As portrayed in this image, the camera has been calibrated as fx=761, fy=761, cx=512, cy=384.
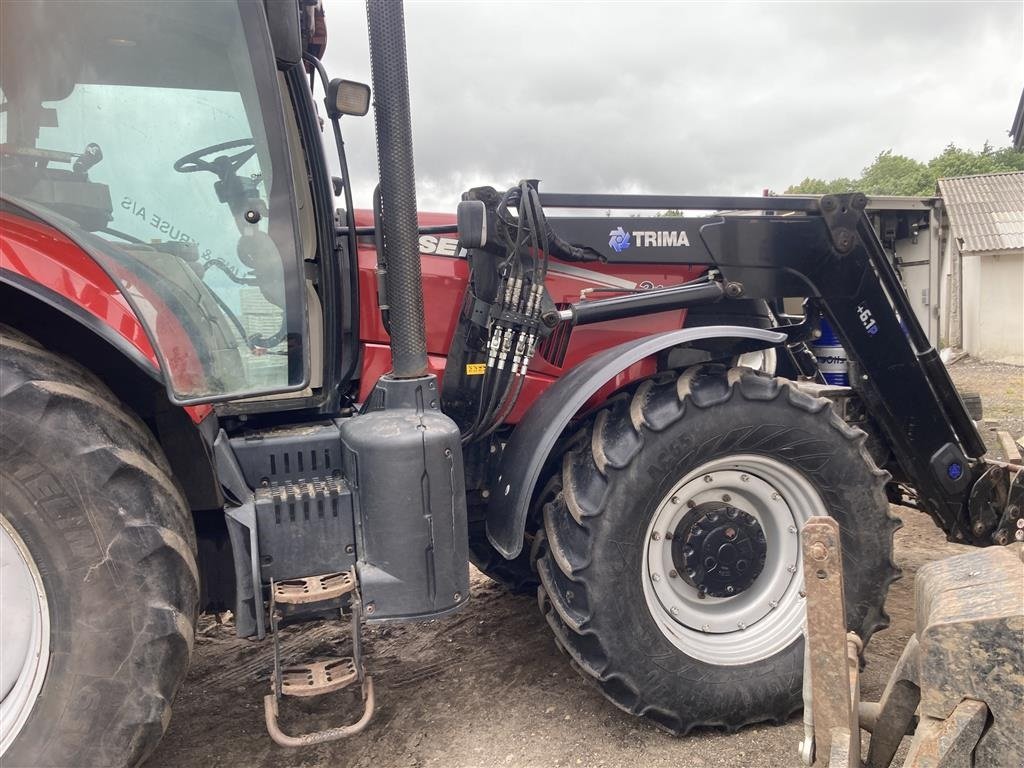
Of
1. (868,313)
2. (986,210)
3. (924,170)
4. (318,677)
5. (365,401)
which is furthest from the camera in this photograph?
(924,170)

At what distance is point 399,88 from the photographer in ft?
7.41

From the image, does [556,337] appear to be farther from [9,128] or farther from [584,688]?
[9,128]

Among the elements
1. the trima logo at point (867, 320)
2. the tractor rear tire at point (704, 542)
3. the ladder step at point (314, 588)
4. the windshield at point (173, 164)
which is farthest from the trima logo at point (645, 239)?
the ladder step at point (314, 588)

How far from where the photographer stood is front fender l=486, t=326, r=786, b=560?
2471 millimetres

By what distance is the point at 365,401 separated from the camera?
8.70 feet

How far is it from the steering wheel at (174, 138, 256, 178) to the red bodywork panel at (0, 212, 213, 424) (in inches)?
13.9

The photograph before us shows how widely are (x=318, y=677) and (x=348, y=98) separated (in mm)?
1757

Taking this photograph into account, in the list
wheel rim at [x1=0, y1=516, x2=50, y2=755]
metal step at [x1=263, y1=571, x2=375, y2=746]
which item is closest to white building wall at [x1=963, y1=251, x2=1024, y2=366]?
metal step at [x1=263, y1=571, x2=375, y2=746]

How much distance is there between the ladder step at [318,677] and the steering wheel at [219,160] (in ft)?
4.77

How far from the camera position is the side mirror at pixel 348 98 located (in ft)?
7.80

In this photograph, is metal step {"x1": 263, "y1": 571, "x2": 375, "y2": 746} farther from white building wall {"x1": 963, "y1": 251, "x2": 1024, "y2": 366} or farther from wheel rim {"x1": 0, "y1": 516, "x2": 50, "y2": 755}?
white building wall {"x1": 963, "y1": 251, "x2": 1024, "y2": 366}

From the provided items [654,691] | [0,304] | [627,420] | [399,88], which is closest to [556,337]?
[627,420]

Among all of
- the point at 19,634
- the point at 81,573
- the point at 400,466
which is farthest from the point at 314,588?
the point at 19,634

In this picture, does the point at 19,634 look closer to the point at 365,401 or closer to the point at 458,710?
the point at 365,401
